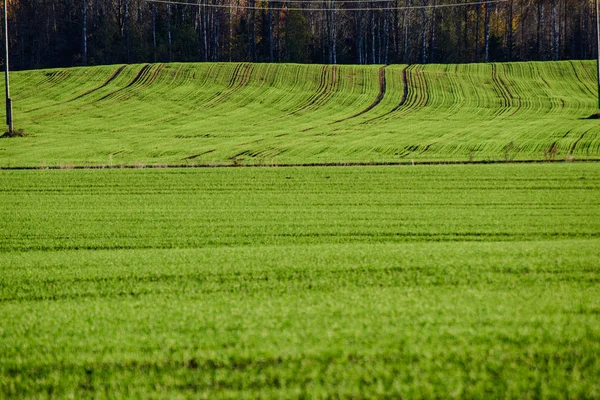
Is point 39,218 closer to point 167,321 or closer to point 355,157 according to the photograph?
point 167,321

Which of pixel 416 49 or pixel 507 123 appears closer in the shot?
pixel 507 123

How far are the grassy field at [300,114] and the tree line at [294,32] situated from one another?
20.5 m

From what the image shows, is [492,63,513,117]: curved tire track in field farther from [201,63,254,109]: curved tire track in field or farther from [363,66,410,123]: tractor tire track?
[201,63,254,109]: curved tire track in field

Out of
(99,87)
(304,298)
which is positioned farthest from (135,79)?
(304,298)

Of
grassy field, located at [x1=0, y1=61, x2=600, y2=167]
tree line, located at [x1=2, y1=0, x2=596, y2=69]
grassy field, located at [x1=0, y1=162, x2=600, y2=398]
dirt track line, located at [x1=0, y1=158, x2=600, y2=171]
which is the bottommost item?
grassy field, located at [x1=0, y1=162, x2=600, y2=398]

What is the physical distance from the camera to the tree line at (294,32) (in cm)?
9150

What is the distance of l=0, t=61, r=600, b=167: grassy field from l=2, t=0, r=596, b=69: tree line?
67.2 ft

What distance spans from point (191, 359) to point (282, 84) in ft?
198

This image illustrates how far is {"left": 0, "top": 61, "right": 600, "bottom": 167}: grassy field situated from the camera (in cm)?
3375

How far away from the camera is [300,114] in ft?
172

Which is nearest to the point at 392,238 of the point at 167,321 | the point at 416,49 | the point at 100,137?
the point at 167,321

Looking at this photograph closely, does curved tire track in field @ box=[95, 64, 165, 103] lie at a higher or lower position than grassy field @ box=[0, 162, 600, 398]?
higher

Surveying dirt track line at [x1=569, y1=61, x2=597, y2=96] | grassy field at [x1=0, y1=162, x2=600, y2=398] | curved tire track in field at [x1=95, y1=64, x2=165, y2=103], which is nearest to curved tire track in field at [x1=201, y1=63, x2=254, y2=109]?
curved tire track in field at [x1=95, y1=64, x2=165, y2=103]

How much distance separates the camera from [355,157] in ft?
106
